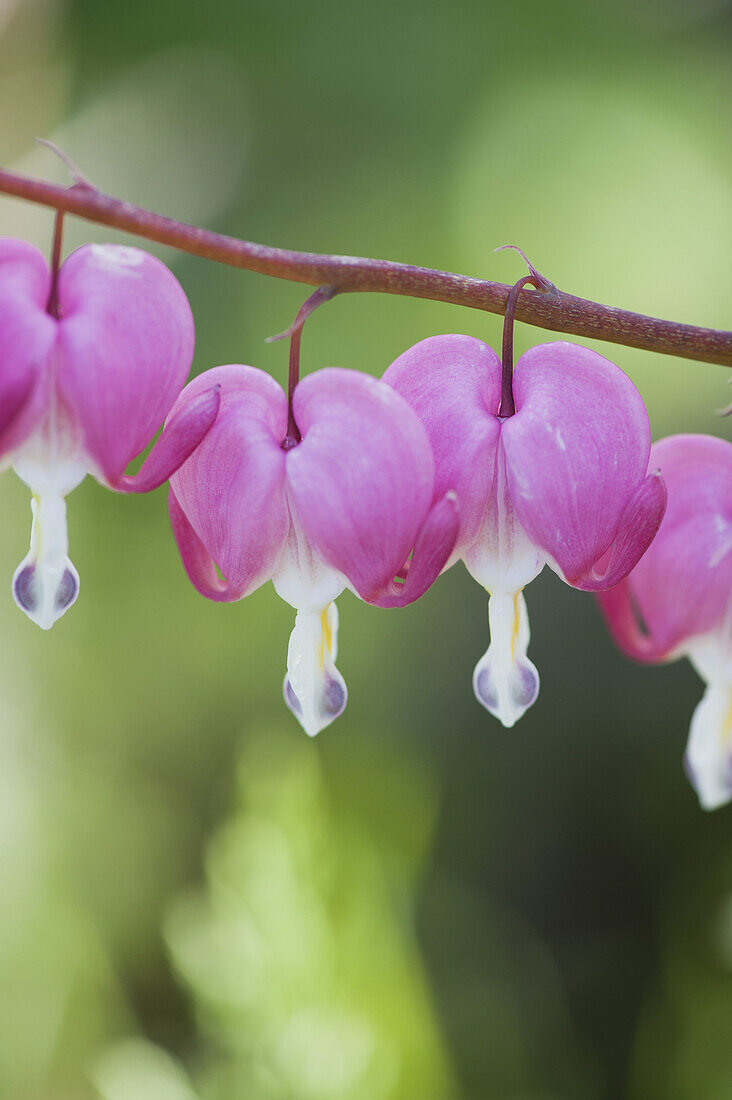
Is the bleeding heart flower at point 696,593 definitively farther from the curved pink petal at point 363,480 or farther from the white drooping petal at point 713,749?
the curved pink petal at point 363,480

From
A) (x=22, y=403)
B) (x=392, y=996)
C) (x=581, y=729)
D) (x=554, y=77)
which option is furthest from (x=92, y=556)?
(x=22, y=403)

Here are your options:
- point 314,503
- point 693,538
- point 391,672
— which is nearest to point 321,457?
point 314,503

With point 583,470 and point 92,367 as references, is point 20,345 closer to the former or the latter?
point 92,367

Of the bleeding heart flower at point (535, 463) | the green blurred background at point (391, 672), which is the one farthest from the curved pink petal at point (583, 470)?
the green blurred background at point (391, 672)

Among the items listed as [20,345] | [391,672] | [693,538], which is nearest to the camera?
[20,345]

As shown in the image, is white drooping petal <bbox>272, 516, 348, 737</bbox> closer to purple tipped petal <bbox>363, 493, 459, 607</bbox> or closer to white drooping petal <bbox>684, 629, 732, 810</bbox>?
purple tipped petal <bbox>363, 493, 459, 607</bbox>

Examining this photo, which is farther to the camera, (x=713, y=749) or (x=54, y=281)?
(x=713, y=749)

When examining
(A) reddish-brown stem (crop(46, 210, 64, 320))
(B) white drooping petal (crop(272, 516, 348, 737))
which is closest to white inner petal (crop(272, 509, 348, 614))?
(B) white drooping petal (crop(272, 516, 348, 737))
